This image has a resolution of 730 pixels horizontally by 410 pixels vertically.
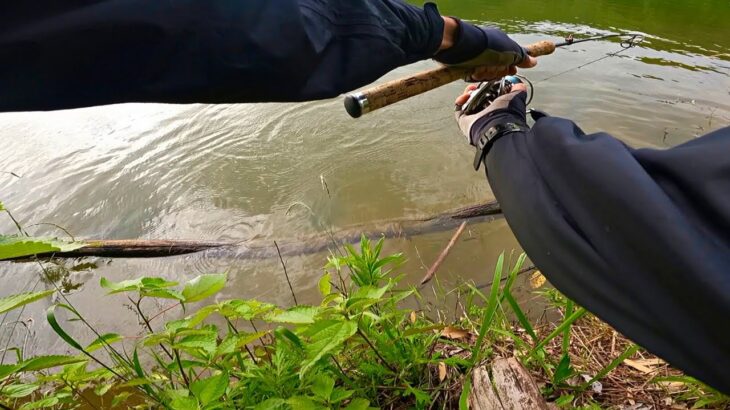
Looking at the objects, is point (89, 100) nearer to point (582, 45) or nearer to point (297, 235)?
point (297, 235)

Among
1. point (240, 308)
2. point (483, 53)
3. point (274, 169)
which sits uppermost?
point (483, 53)

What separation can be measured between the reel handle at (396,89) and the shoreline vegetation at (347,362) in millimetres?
541

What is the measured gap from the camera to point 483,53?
1.56 meters

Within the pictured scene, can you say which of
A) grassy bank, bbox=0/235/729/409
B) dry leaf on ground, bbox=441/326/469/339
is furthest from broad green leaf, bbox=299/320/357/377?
dry leaf on ground, bbox=441/326/469/339

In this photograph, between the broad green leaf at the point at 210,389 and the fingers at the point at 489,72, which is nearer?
the broad green leaf at the point at 210,389

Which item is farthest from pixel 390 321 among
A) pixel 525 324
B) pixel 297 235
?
pixel 297 235

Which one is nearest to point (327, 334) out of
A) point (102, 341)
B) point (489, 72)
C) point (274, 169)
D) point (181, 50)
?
point (102, 341)

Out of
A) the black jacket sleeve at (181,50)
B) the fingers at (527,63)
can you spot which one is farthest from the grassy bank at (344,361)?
the fingers at (527,63)

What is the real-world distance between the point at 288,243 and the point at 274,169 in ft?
→ 4.12

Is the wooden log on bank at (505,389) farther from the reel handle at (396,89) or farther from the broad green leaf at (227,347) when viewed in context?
the reel handle at (396,89)

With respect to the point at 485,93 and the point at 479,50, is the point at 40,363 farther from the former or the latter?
the point at 485,93

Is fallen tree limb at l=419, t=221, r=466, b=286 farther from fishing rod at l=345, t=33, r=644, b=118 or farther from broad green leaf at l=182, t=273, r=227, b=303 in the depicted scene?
broad green leaf at l=182, t=273, r=227, b=303

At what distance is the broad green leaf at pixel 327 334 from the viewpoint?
1.00 meters

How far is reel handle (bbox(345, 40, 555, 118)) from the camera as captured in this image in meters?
1.64
